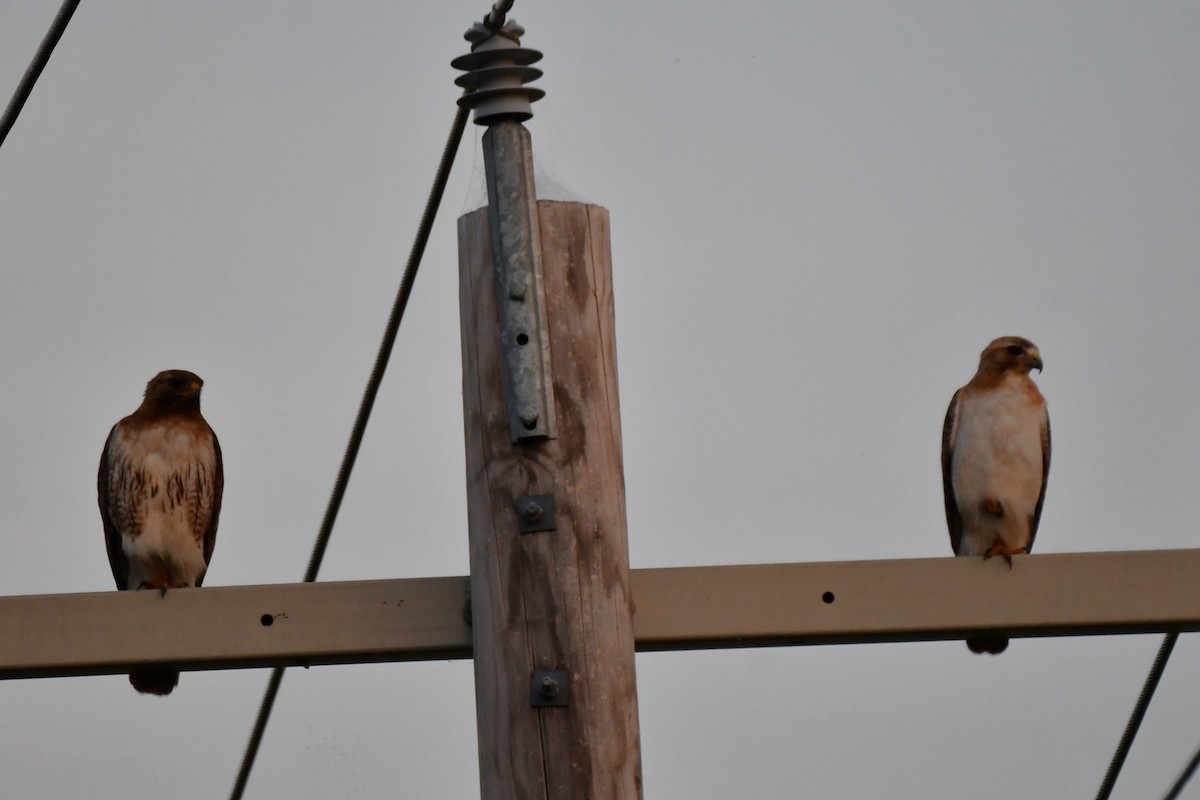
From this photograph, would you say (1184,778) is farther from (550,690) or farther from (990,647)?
(550,690)

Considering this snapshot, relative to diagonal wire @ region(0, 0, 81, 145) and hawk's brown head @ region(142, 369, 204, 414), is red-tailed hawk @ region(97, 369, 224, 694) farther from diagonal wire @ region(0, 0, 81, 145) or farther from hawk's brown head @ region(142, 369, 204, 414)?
diagonal wire @ region(0, 0, 81, 145)

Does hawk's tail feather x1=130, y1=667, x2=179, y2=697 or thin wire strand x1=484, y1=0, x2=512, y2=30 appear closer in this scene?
thin wire strand x1=484, y1=0, x2=512, y2=30

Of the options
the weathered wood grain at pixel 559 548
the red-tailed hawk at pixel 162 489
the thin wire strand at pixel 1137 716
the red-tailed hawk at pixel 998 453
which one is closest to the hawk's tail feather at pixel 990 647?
the thin wire strand at pixel 1137 716

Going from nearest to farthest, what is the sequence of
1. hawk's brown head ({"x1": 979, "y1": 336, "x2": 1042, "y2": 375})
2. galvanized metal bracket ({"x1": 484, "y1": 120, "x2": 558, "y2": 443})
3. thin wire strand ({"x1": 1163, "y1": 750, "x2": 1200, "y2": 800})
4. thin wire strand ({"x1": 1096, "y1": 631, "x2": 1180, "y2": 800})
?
galvanized metal bracket ({"x1": 484, "y1": 120, "x2": 558, "y2": 443}), thin wire strand ({"x1": 1096, "y1": 631, "x2": 1180, "y2": 800}), thin wire strand ({"x1": 1163, "y1": 750, "x2": 1200, "y2": 800}), hawk's brown head ({"x1": 979, "y1": 336, "x2": 1042, "y2": 375})

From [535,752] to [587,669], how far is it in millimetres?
195

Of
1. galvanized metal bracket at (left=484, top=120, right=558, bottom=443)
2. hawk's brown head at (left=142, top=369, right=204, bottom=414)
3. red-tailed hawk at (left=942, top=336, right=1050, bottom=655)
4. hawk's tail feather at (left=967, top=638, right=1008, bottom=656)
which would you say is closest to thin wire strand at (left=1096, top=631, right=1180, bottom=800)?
hawk's tail feather at (left=967, top=638, right=1008, bottom=656)

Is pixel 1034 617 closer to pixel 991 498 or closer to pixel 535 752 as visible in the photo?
pixel 535 752

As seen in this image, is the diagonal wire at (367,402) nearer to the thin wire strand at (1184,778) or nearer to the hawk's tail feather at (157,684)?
the hawk's tail feather at (157,684)

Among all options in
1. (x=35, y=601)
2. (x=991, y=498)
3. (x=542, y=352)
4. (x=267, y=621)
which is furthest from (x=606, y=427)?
(x=991, y=498)

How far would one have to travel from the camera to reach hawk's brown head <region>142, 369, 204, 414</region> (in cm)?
644

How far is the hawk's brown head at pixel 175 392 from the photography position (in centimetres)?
644

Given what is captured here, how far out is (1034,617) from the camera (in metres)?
3.73

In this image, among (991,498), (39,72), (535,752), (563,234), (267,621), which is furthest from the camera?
(991,498)

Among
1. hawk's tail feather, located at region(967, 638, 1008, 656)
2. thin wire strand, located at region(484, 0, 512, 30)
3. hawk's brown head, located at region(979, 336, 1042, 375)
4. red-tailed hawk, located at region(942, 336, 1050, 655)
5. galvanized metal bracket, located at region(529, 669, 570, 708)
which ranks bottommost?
galvanized metal bracket, located at region(529, 669, 570, 708)
